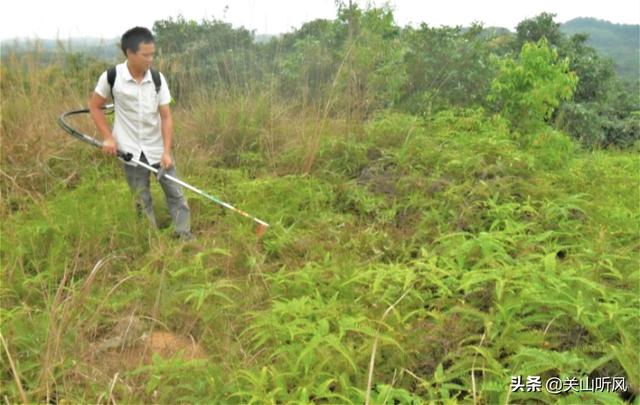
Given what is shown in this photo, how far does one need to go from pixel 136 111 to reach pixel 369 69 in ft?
9.05

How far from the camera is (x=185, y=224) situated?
12.8 feet

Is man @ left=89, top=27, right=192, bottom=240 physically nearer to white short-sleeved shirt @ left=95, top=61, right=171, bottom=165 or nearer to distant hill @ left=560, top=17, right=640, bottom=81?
white short-sleeved shirt @ left=95, top=61, right=171, bottom=165

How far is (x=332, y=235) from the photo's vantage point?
12.2 feet

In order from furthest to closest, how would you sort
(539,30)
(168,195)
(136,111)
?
(539,30), (168,195), (136,111)

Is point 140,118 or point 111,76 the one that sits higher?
point 111,76

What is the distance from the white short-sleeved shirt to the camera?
11.7 feet

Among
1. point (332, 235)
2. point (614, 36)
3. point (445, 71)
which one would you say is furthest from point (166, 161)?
point (614, 36)

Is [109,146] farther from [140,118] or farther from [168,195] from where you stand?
[168,195]

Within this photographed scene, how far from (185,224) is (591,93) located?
6421mm

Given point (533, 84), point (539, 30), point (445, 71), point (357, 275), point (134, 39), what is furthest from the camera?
point (539, 30)

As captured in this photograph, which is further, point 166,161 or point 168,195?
point 168,195

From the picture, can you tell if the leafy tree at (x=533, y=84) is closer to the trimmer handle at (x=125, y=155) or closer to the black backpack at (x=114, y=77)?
the black backpack at (x=114, y=77)

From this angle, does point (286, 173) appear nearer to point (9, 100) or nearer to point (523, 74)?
point (523, 74)

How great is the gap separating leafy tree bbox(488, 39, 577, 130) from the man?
2.81m
